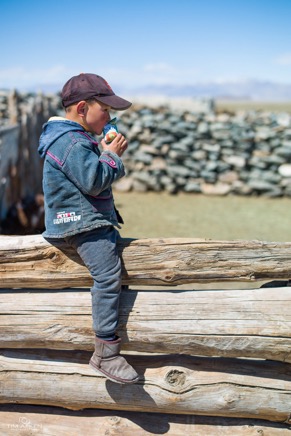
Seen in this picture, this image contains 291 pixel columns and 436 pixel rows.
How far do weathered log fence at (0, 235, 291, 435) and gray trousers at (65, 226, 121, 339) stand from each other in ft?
0.41

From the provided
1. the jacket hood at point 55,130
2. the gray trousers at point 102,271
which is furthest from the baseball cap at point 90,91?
the gray trousers at point 102,271

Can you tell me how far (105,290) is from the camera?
2.57m

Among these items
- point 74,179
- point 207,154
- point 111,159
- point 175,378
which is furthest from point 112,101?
point 207,154

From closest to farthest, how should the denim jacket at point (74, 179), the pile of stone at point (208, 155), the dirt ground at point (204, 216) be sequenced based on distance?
1. the denim jacket at point (74, 179)
2. the dirt ground at point (204, 216)
3. the pile of stone at point (208, 155)

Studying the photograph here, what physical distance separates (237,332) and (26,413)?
133 centimetres

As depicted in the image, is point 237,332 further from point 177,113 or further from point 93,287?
point 177,113

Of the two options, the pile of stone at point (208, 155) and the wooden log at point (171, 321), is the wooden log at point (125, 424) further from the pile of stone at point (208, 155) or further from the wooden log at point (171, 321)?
the pile of stone at point (208, 155)

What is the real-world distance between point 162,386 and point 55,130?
1.46 meters

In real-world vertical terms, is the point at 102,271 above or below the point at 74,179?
below

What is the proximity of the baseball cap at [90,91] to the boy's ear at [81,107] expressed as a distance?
2 cm

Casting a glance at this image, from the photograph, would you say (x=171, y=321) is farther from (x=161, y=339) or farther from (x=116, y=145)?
(x=116, y=145)

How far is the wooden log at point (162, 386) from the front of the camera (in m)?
2.75

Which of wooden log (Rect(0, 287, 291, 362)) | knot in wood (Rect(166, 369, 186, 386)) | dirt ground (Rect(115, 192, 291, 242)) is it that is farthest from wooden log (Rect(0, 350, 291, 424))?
dirt ground (Rect(115, 192, 291, 242))

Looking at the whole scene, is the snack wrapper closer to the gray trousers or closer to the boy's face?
the boy's face
